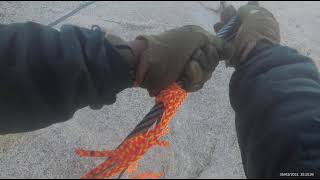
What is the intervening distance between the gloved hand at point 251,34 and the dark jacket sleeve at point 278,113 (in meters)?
0.06

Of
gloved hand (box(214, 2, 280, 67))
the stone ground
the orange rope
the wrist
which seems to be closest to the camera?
the orange rope

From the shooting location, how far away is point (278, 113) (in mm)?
573

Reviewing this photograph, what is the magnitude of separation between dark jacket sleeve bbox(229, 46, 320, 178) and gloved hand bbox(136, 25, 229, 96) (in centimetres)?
8

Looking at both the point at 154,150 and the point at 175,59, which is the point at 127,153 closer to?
the point at 175,59

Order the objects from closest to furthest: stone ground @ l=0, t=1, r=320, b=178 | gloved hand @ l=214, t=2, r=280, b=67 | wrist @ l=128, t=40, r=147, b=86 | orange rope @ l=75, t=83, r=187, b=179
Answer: orange rope @ l=75, t=83, r=187, b=179 → wrist @ l=128, t=40, r=147, b=86 → gloved hand @ l=214, t=2, r=280, b=67 → stone ground @ l=0, t=1, r=320, b=178

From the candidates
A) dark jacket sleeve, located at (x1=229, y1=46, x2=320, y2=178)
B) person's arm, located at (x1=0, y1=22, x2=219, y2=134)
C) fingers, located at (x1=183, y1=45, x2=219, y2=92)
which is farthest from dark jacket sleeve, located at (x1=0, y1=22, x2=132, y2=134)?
dark jacket sleeve, located at (x1=229, y1=46, x2=320, y2=178)

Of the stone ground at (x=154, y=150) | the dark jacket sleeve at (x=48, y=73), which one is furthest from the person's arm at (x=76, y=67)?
the stone ground at (x=154, y=150)

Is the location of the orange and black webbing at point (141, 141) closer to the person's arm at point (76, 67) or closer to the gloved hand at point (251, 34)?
the person's arm at point (76, 67)

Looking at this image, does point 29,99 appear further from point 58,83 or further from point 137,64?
point 137,64

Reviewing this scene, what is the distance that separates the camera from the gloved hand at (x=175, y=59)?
66 cm

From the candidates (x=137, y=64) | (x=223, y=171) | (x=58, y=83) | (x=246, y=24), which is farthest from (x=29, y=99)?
(x=223, y=171)

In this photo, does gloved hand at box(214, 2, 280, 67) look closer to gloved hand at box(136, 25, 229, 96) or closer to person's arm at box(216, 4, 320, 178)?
person's arm at box(216, 4, 320, 178)

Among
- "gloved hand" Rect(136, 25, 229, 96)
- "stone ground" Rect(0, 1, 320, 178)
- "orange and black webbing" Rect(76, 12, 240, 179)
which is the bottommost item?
"stone ground" Rect(0, 1, 320, 178)

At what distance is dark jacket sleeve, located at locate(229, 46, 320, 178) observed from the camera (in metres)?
0.52
